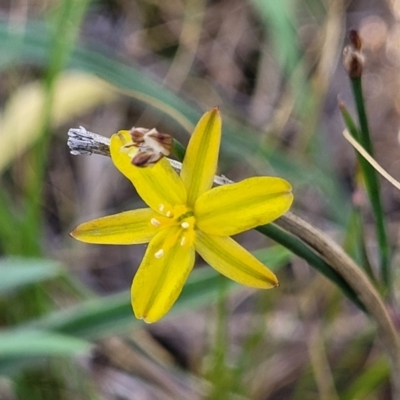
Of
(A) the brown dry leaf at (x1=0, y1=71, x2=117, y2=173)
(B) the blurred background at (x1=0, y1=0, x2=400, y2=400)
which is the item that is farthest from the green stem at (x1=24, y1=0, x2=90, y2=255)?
(A) the brown dry leaf at (x1=0, y1=71, x2=117, y2=173)

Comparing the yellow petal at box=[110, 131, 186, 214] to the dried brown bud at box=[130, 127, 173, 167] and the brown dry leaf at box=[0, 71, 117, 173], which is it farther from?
the brown dry leaf at box=[0, 71, 117, 173]

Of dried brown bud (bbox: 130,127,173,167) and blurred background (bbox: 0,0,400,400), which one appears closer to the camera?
dried brown bud (bbox: 130,127,173,167)

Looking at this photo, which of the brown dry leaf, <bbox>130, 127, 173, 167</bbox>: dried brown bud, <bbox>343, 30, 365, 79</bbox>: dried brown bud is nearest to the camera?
<bbox>130, 127, 173, 167</bbox>: dried brown bud

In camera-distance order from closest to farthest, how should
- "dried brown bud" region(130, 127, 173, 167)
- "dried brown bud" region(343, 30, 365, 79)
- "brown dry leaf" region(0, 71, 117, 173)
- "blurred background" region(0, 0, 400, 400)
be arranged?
"dried brown bud" region(130, 127, 173, 167) < "dried brown bud" region(343, 30, 365, 79) < "blurred background" region(0, 0, 400, 400) < "brown dry leaf" region(0, 71, 117, 173)

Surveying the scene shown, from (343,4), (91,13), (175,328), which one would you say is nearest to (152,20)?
(91,13)

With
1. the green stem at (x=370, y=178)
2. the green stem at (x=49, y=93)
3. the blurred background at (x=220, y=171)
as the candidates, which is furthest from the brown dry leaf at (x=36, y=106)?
the green stem at (x=370, y=178)

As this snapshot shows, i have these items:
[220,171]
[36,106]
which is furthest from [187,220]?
[36,106]

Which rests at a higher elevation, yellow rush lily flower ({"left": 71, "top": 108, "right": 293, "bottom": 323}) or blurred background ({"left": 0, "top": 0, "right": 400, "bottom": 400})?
yellow rush lily flower ({"left": 71, "top": 108, "right": 293, "bottom": 323})
